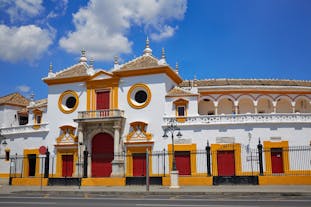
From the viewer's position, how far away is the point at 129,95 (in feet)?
94.7

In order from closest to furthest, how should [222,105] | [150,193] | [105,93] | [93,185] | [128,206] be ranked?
[128,206]
[150,193]
[93,185]
[105,93]
[222,105]

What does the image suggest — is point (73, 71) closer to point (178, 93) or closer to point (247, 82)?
point (178, 93)

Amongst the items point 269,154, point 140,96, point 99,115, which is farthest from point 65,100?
point 269,154

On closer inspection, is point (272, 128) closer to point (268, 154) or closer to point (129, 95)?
point (268, 154)

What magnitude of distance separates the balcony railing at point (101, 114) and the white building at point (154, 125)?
8 centimetres

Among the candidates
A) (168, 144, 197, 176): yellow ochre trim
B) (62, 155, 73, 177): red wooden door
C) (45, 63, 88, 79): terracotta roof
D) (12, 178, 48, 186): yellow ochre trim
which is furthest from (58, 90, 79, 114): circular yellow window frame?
(168, 144, 197, 176): yellow ochre trim

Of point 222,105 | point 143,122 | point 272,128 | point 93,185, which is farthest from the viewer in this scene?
point 222,105

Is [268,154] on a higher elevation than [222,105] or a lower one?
lower

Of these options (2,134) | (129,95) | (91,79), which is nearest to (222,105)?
(129,95)

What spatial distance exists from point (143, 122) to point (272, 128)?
9744 mm

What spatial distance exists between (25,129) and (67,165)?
572 cm

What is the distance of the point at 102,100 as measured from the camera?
2961cm

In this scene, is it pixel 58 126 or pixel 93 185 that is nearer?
pixel 93 185

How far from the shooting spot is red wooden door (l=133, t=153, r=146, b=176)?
27453mm
